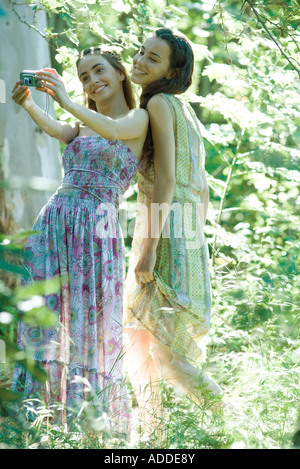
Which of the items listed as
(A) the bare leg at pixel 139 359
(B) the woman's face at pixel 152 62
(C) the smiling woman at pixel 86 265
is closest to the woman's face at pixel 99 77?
(C) the smiling woman at pixel 86 265

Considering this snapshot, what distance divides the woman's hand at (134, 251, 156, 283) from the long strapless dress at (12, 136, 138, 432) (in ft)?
0.29

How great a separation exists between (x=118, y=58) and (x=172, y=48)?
314mm

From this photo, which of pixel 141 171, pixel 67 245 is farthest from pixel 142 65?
pixel 67 245

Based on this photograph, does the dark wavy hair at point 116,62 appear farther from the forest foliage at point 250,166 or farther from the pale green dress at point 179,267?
the forest foliage at point 250,166

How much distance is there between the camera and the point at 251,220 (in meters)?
6.55

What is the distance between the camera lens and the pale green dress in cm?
269

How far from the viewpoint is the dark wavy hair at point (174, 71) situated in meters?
2.71

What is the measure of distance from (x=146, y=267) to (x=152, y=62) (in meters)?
0.95

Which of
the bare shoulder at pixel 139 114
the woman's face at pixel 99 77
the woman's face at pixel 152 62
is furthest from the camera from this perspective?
the woman's face at pixel 99 77

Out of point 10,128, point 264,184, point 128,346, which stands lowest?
point 264,184

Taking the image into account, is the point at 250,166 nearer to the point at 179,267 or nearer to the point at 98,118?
the point at 179,267

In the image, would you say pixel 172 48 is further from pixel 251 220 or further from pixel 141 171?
pixel 251 220

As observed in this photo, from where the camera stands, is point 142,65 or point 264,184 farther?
point 264,184

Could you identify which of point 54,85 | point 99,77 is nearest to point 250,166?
point 99,77
